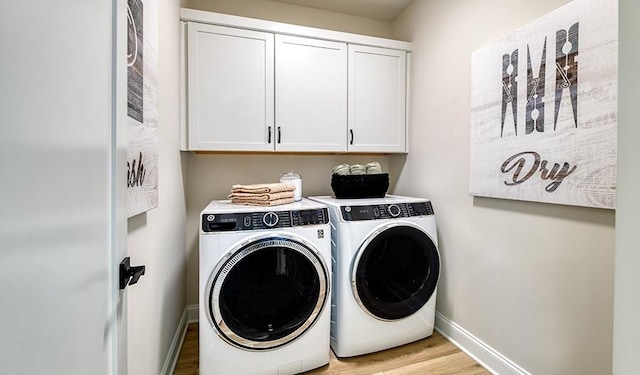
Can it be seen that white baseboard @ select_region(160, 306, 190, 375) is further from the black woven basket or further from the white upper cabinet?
the black woven basket

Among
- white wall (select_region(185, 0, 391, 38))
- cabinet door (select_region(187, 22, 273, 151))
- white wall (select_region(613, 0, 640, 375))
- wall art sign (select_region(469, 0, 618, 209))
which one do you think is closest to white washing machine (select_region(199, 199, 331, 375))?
cabinet door (select_region(187, 22, 273, 151))

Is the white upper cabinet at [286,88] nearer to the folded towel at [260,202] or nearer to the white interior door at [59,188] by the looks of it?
the folded towel at [260,202]

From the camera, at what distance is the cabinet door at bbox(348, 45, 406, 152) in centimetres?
226

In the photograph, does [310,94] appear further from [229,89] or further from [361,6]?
[361,6]

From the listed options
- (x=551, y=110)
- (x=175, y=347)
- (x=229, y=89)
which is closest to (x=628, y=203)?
(x=551, y=110)

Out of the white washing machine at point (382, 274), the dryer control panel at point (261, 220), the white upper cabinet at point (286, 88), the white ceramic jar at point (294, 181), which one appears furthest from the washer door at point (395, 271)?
the white upper cabinet at point (286, 88)

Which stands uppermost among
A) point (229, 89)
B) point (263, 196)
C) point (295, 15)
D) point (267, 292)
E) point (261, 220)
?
point (295, 15)

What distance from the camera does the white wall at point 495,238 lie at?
123cm

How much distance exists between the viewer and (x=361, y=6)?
2422 millimetres

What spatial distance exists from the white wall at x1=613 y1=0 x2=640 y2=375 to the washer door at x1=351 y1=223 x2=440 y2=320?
1.23 m

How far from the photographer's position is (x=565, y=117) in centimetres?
127

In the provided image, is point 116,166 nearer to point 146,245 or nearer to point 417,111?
point 146,245

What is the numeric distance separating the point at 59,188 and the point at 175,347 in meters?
1.71

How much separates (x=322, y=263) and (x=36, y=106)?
4.64ft
